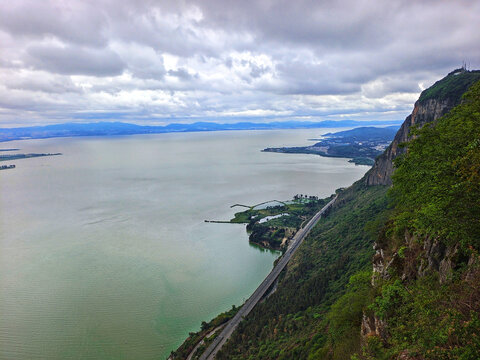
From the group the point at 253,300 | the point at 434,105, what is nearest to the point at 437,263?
the point at 253,300

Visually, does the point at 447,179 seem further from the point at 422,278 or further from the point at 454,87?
the point at 454,87

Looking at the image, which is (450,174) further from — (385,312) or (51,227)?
(51,227)

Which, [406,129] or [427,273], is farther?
[406,129]

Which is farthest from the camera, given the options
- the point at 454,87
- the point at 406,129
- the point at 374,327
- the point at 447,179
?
the point at 406,129

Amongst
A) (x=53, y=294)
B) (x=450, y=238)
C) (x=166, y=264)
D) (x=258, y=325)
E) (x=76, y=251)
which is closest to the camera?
(x=450, y=238)

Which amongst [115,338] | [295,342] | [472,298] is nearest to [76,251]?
[115,338]

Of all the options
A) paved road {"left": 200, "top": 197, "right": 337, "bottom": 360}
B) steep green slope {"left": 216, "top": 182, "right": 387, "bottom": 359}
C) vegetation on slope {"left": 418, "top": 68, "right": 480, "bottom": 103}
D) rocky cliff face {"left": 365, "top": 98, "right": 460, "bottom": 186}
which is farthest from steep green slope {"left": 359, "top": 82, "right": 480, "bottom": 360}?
vegetation on slope {"left": 418, "top": 68, "right": 480, "bottom": 103}

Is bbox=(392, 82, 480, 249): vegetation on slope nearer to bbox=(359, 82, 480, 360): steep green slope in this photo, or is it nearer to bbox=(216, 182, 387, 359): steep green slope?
bbox=(359, 82, 480, 360): steep green slope

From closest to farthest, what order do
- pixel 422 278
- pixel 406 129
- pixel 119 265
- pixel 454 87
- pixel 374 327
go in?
pixel 422 278 < pixel 374 327 < pixel 119 265 < pixel 454 87 < pixel 406 129
